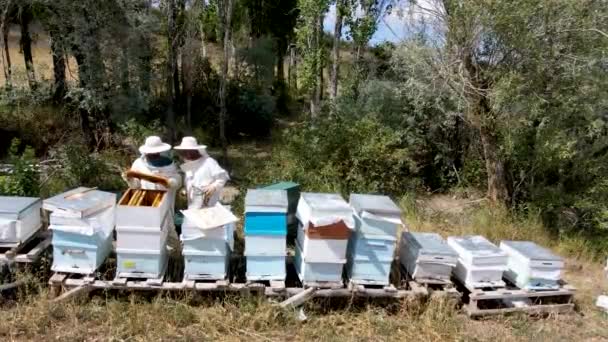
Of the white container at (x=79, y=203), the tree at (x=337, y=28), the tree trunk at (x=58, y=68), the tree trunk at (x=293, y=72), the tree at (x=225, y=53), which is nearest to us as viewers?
the white container at (x=79, y=203)

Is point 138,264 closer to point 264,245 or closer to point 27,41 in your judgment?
point 264,245

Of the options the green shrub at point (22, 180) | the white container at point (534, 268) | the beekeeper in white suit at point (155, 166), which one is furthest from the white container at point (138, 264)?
the white container at point (534, 268)

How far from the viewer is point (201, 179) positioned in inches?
197

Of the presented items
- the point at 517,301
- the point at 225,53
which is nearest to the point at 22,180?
the point at 225,53

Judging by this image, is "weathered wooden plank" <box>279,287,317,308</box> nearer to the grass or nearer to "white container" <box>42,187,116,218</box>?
the grass

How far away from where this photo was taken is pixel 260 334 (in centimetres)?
421

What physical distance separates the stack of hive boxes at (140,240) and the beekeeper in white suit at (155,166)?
51cm

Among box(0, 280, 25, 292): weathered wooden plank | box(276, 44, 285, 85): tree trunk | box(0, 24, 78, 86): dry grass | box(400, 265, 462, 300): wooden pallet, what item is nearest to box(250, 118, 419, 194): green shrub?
box(400, 265, 462, 300): wooden pallet

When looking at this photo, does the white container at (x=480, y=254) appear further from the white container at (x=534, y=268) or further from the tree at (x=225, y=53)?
the tree at (x=225, y=53)

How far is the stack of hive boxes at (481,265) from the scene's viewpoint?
15.6 ft

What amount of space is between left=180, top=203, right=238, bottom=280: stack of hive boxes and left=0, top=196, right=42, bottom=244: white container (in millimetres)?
1435

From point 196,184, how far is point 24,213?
1.50m

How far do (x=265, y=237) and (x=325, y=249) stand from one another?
1.72 feet

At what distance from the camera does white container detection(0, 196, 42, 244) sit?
4.39m
